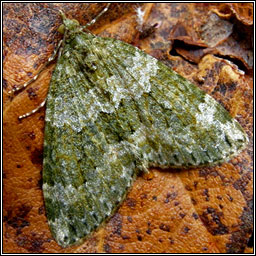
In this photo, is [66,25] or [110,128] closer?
[66,25]

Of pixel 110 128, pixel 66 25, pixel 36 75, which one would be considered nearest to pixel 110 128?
pixel 110 128

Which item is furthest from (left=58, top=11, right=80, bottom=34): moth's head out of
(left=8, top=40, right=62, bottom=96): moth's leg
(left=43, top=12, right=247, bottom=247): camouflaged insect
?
(left=8, top=40, right=62, bottom=96): moth's leg

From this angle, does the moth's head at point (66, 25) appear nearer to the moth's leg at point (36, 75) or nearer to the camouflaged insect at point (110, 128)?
the camouflaged insect at point (110, 128)

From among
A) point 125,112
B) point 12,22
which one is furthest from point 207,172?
point 12,22

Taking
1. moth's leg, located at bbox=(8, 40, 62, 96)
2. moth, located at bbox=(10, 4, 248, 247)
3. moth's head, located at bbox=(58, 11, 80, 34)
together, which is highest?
moth's head, located at bbox=(58, 11, 80, 34)

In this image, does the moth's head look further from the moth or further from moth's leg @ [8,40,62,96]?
moth's leg @ [8,40,62,96]

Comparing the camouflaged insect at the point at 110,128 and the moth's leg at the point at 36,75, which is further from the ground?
the moth's leg at the point at 36,75

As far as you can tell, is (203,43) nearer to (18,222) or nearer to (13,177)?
(13,177)

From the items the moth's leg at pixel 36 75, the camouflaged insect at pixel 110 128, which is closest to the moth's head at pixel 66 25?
the camouflaged insect at pixel 110 128

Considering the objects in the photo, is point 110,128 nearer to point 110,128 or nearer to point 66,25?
point 110,128
